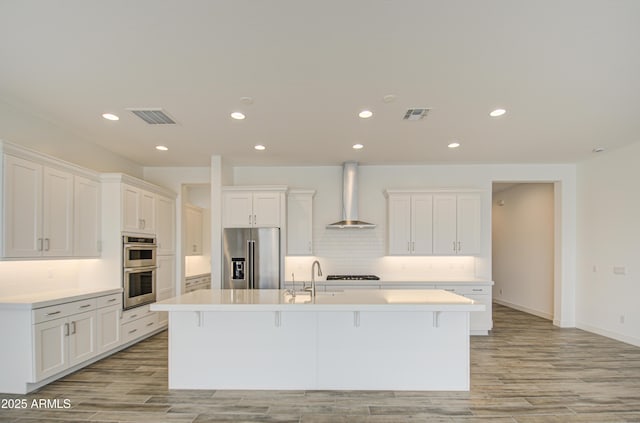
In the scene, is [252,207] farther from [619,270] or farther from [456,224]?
[619,270]

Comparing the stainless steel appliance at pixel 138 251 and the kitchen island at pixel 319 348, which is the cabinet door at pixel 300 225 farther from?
the kitchen island at pixel 319 348

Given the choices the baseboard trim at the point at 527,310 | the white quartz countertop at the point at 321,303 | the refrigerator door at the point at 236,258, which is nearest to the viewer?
the white quartz countertop at the point at 321,303

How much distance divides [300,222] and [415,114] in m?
2.91

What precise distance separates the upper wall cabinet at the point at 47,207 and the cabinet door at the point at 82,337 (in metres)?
0.78

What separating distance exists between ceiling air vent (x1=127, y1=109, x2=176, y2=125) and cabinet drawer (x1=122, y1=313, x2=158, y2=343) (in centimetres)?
280

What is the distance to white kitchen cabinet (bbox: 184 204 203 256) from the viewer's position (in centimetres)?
700

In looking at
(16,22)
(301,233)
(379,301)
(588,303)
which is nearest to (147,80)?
(16,22)

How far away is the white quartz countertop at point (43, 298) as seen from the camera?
3244 mm

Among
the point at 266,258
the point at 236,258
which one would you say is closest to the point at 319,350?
the point at 266,258

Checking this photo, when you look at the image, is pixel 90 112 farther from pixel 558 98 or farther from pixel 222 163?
pixel 558 98

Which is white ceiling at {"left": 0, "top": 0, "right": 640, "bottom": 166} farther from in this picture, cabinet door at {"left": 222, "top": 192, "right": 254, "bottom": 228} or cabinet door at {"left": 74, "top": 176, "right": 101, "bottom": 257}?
cabinet door at {"left": 222, "top": 192, "right": 254, "bottom": 228}

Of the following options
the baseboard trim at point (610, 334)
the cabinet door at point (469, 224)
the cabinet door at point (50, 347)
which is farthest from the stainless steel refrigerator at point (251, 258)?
the baseboard trim at point (610, 334)

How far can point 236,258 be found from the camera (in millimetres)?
5547

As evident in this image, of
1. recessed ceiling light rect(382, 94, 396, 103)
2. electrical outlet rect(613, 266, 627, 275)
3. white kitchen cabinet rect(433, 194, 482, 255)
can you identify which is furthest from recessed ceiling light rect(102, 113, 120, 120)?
electrical outlet rect(613, 266, 627, 275)
